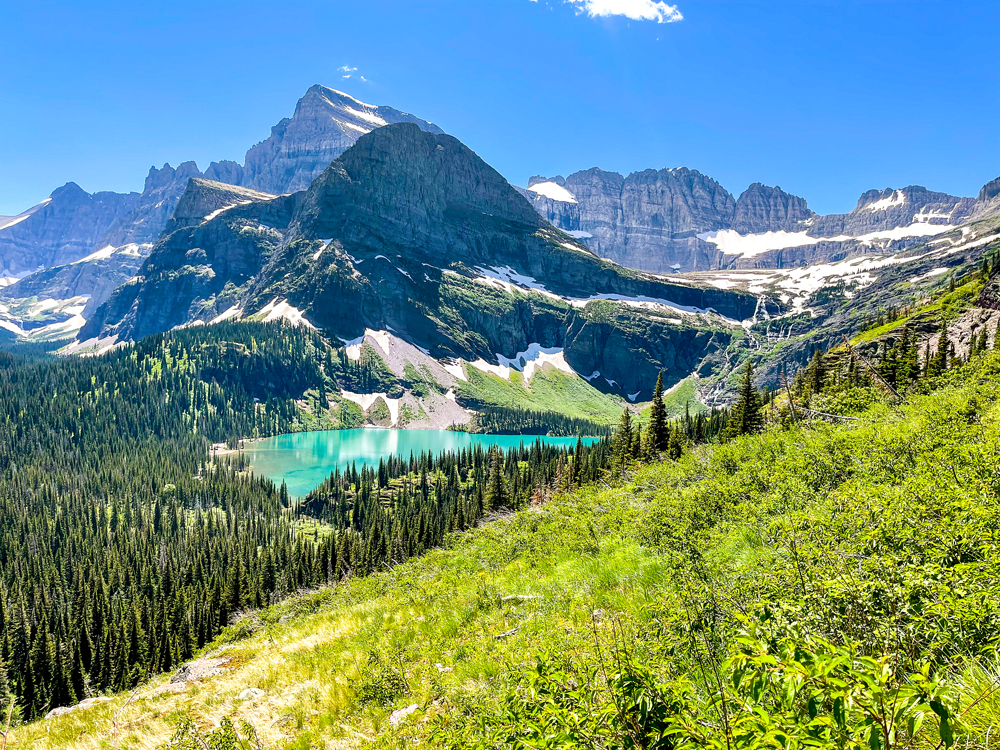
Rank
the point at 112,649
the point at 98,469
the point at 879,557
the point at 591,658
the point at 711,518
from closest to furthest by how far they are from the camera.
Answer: the point at 879,557
the point at 591,658
the point at 711,518
the point at 112,649
the point at 98,469

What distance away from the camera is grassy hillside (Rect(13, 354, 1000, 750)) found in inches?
132

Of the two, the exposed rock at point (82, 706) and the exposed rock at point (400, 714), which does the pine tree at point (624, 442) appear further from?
the exposed rock at point (400, 714)

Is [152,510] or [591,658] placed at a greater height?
[591,658]

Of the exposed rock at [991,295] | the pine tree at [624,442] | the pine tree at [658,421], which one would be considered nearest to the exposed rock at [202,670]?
the pine tree at [624,442]

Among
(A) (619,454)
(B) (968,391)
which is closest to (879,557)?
(B) (968,391)

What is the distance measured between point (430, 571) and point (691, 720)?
2030cm

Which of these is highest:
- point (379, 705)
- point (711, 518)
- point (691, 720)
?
point (691, 720)

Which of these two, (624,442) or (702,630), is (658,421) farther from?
(702,630)

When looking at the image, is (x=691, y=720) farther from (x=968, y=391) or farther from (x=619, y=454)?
(x=619, y=454)

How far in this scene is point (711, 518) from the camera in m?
15.6

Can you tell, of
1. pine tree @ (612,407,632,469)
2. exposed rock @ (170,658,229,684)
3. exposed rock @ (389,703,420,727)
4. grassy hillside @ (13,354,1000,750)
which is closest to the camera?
grassy hillside @ (13,354,1000,750)

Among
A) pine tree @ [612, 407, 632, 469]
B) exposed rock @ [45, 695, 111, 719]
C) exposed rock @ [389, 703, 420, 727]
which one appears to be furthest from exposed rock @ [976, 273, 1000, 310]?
exposed rock @ [45, 695, 111, 719]

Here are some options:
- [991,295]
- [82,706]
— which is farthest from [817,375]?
[82,706]

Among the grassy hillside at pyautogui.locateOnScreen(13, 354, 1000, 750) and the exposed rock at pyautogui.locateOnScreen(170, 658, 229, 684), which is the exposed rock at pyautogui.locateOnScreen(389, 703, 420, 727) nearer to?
the grassy hillside at pyautogui.locateOnScreen(13, 354, 1000, 750)
